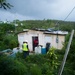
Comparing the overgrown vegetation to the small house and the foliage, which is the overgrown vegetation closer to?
the foliage

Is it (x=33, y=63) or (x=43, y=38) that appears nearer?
(x=33, y=63)

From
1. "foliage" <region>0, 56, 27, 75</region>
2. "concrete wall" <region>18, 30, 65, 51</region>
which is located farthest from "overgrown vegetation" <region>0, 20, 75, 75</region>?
"concrete wall" <region>18, 30, 65, 51</region>

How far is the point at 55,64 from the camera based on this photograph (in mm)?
18078

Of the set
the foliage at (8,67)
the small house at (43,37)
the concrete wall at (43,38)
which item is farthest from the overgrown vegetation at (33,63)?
the small house at (43,37)

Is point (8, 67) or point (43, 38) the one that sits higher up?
point (8, 67)

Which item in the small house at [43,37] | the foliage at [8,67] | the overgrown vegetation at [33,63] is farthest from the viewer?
the small house at [43,37]

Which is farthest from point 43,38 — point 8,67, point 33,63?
point 8,67

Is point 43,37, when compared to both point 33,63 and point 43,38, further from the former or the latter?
point 33,63

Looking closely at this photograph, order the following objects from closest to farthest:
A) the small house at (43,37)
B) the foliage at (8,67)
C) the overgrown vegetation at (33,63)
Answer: the foliage at (8,67), the overgrown vegetation at (33,63), the small house at (43,37)

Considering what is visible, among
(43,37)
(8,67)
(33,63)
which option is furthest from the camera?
(43,37)

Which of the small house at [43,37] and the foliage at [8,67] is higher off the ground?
the foliage at [8,67]

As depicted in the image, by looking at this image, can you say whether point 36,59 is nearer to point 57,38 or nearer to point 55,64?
point 55,64

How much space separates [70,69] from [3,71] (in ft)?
29.3

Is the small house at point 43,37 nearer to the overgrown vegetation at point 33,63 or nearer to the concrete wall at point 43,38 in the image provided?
the concrete wall at point 43,38
